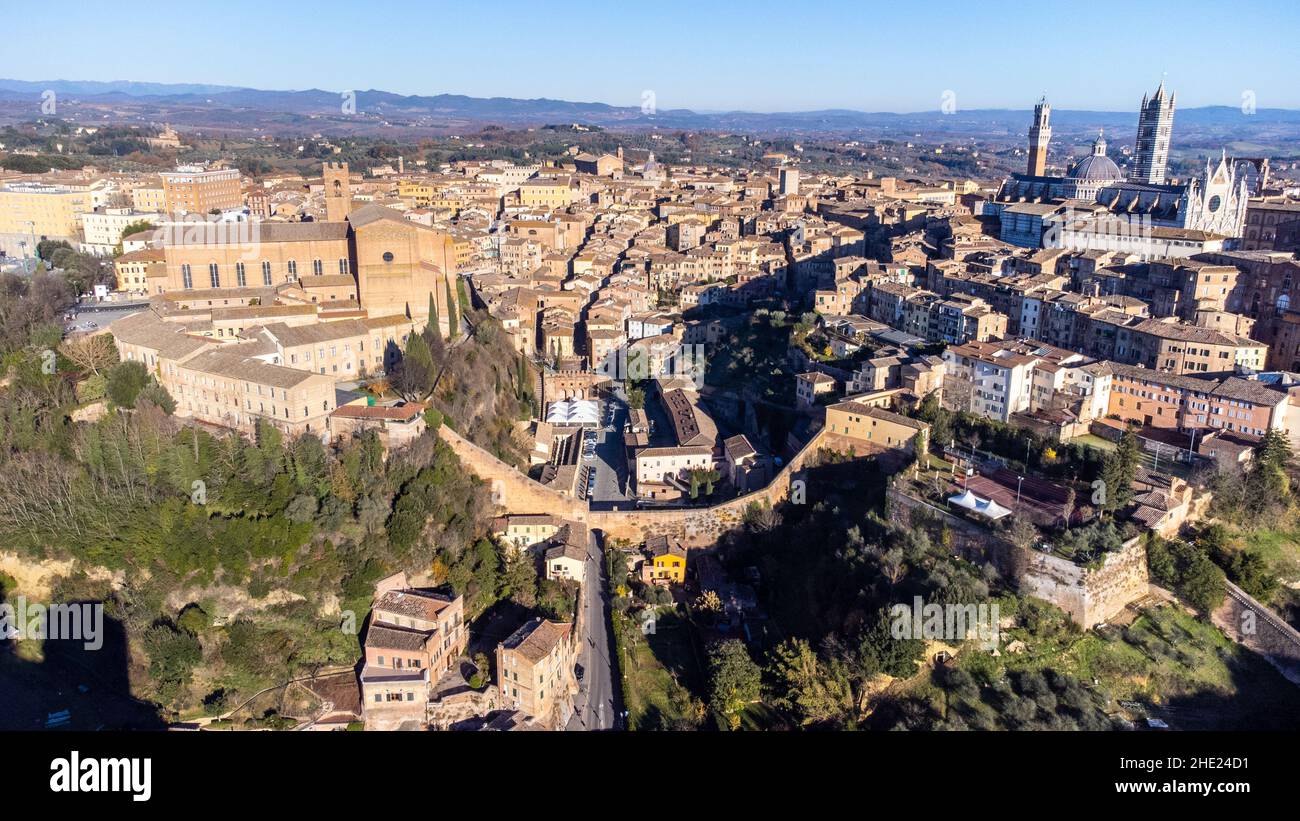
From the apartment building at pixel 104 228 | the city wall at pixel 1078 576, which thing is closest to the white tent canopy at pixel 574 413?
the city wall at pixel 1078 576

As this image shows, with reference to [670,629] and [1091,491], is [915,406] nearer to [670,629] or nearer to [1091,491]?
[1091,491]

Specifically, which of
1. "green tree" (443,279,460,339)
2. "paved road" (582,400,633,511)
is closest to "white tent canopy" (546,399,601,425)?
"paved road" (582,400,633,511)

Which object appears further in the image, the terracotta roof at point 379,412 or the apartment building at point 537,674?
the terracotta roof at point 379,412

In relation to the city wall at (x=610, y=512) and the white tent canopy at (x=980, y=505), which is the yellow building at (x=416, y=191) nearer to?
the city wall at (x=610, y=512)

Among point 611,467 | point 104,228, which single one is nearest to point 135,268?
point 104,228

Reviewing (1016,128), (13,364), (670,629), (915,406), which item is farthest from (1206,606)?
(1016,128)

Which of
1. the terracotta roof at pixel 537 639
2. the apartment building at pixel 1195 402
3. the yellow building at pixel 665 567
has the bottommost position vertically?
the yellow building at pixel 665 567
